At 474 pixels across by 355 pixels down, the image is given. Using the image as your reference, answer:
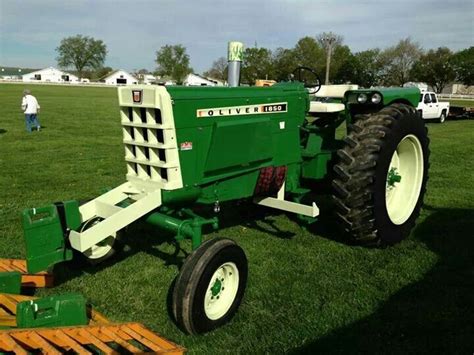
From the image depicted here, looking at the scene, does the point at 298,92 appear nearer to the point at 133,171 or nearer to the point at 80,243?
the point at 133,171

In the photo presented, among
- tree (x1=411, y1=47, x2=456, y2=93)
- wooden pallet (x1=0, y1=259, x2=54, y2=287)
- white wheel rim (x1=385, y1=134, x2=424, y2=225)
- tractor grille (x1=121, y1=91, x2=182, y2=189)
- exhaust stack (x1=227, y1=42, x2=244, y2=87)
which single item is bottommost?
wooden pallet (x1=0, y1=259, x2=54, y2=287)

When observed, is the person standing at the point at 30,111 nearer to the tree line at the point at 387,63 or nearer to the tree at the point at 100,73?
the tree line at the point at 387,63

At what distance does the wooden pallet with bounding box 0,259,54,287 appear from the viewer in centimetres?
382

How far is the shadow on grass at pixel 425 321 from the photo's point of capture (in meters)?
3.25

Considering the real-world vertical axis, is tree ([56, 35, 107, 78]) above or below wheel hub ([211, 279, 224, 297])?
above

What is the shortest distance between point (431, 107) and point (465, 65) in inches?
1844

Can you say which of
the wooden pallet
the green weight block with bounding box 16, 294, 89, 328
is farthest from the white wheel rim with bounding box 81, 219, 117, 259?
the green weight block with bounding box 16, 294, 89, 328

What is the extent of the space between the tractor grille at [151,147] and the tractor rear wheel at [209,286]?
0.68 meters

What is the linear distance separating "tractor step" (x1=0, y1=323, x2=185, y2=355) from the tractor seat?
3313mm

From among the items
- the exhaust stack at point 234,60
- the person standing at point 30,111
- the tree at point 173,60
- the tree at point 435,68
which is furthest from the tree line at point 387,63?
Result: the exhaust stack at point 234,60

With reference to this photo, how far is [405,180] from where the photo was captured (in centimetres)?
553

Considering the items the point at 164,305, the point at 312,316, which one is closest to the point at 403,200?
the point at 312,316

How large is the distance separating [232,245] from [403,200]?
2.87m

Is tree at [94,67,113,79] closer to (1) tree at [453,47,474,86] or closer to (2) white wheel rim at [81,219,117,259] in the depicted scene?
(1) tree at [453,47,474,86]
